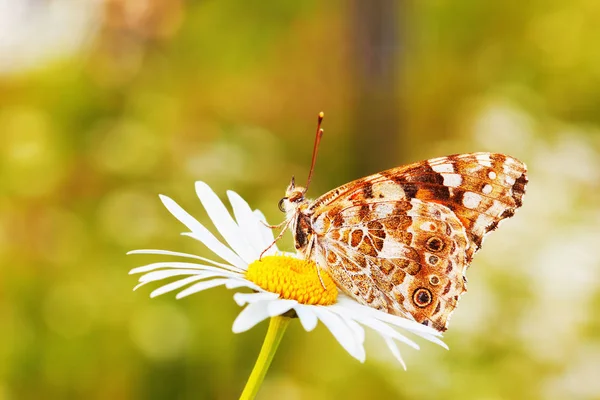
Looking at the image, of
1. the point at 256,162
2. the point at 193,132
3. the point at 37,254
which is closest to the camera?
the point at 37,254

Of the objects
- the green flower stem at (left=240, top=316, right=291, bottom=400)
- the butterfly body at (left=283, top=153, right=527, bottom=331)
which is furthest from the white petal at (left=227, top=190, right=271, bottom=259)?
the green flower stem at (left=240, top=316, right=291, bottom=400)

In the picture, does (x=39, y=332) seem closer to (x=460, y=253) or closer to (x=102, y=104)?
(x=102, y=104)

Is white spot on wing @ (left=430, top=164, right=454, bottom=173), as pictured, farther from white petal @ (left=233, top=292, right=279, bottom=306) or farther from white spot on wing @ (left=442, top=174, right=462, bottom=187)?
white petal @ (left=233, top=292, right=279, bottom=306)

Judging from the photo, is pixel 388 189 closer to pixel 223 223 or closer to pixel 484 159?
pixel 484 159

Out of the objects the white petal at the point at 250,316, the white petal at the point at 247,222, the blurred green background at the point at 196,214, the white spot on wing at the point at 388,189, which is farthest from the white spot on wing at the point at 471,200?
the blurred green background at the point at 196,214

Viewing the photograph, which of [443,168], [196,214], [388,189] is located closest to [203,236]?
[388,189]

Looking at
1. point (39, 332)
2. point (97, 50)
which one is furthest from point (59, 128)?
point (39, 332)
